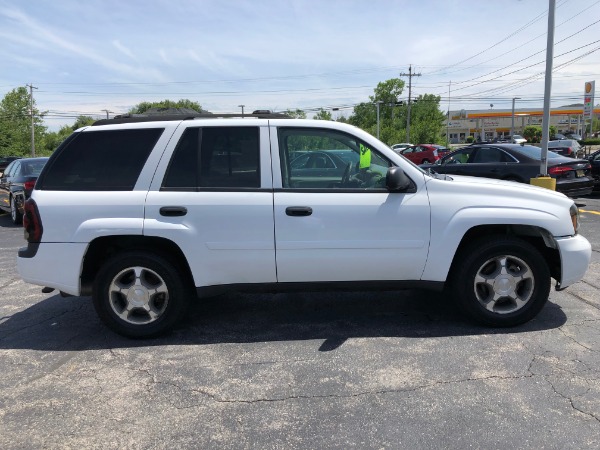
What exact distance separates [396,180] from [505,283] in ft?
4.40

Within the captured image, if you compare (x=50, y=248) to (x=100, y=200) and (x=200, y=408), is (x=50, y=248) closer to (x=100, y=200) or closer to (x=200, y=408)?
(x=100, y=200)

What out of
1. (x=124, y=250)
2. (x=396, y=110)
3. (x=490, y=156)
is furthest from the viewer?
(x=396, y=110)

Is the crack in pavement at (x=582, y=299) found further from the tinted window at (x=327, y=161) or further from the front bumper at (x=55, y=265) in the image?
the front bumper at (x=55, y=265)

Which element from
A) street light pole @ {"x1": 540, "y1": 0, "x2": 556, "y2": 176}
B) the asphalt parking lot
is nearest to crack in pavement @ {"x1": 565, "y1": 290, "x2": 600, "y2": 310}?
the asphalt parking lot

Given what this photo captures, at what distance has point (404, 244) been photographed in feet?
13.3

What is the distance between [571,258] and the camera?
13.7 ft

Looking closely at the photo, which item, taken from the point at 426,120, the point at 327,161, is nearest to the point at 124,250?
the point at 327,161

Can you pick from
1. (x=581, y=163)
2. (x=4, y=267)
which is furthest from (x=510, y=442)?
(x=581, y=163)

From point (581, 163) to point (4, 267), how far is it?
1204 centimetres

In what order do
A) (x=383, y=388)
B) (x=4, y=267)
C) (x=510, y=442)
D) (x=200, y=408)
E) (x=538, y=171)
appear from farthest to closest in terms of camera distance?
(x=538, y=171) < (x=4, y=267) < (x=383, y=388) < (x=200, y=408) < (x=510, y=442)

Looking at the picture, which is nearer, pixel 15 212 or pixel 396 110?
pixel 15 212

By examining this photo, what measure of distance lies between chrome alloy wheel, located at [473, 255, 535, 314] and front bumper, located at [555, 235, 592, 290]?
291 mm

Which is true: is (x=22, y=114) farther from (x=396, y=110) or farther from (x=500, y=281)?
(x=500, y=281)

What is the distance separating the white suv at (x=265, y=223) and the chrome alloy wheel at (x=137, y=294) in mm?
11
